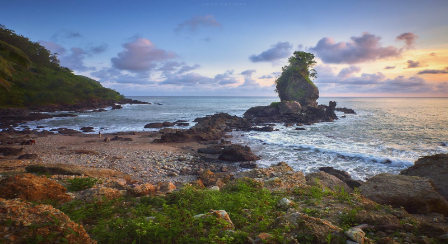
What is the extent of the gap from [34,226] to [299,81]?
5525cm

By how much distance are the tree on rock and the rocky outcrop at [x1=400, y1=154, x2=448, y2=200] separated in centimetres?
4329

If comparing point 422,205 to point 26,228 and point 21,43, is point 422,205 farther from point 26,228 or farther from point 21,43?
point 21,43

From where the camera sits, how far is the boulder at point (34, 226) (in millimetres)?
2768

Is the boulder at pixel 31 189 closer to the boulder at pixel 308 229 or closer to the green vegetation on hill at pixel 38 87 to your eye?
the boulder at pixel 308 229

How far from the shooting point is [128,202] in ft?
19.1

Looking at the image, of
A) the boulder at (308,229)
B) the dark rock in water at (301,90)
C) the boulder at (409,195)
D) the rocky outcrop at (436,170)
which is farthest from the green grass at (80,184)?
the dark rock in water at (301,90)

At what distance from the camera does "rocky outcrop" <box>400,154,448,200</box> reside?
8406mm

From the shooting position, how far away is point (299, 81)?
52.9 metres

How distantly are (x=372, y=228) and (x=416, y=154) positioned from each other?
17581 mm

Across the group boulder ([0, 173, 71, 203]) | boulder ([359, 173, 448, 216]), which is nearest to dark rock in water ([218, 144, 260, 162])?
boulder ([359, 173, 448, 216])

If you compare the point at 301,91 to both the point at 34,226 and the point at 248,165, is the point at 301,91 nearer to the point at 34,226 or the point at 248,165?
the point at 248,165

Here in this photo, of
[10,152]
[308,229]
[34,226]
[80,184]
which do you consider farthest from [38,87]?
[308,229]

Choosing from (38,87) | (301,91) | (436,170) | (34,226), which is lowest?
(436,170)

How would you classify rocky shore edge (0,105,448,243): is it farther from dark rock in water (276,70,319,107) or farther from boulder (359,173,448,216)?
dark rock in water (276,70,319,107)
